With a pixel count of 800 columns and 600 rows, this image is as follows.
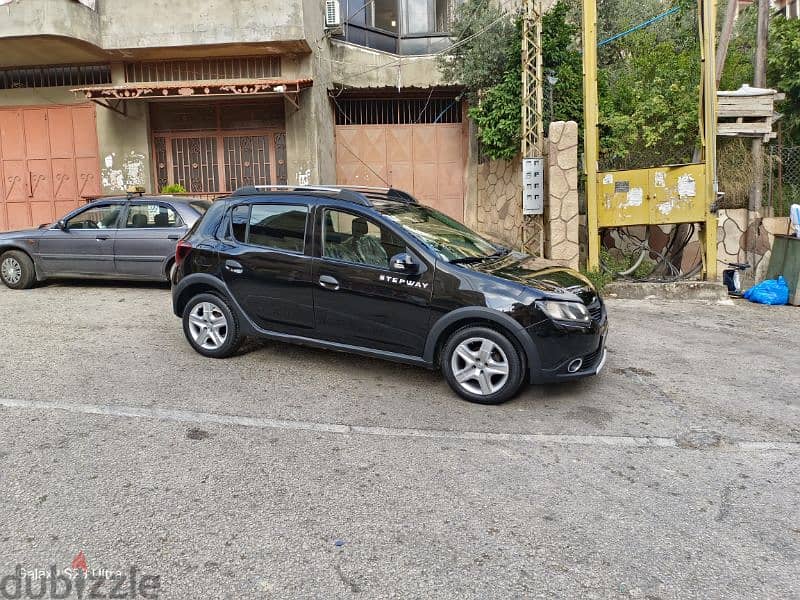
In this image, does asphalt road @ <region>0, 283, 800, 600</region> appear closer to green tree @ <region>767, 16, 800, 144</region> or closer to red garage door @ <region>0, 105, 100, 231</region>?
green tree @ <region>767, 16, 800, 144</region>

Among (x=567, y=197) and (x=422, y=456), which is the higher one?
(x=567, y=197)

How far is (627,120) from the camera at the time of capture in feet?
37.5

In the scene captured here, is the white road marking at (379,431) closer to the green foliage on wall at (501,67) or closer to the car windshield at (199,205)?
the car windshield at (199,205)

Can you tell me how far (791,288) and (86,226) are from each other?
10.6 m

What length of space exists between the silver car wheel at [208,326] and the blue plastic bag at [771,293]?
7805 millimetres

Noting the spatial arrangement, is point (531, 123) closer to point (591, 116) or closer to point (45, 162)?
point (591, 116)

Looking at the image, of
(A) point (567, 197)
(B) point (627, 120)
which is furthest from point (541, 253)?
(B) point (627, 120)

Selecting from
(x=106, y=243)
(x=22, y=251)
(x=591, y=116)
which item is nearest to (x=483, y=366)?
(x=591, y=116)

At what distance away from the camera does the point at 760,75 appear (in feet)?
34.7

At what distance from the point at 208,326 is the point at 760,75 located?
32.2ft

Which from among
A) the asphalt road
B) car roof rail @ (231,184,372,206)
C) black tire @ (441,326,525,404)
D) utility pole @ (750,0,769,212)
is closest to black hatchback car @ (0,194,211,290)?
the asphalt road

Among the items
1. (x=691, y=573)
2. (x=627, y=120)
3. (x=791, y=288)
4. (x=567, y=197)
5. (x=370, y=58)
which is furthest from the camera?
(x=370, y=58)

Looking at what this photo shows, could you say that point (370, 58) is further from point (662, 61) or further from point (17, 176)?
point (17, 176)

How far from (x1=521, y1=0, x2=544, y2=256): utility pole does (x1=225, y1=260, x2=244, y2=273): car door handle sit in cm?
581
